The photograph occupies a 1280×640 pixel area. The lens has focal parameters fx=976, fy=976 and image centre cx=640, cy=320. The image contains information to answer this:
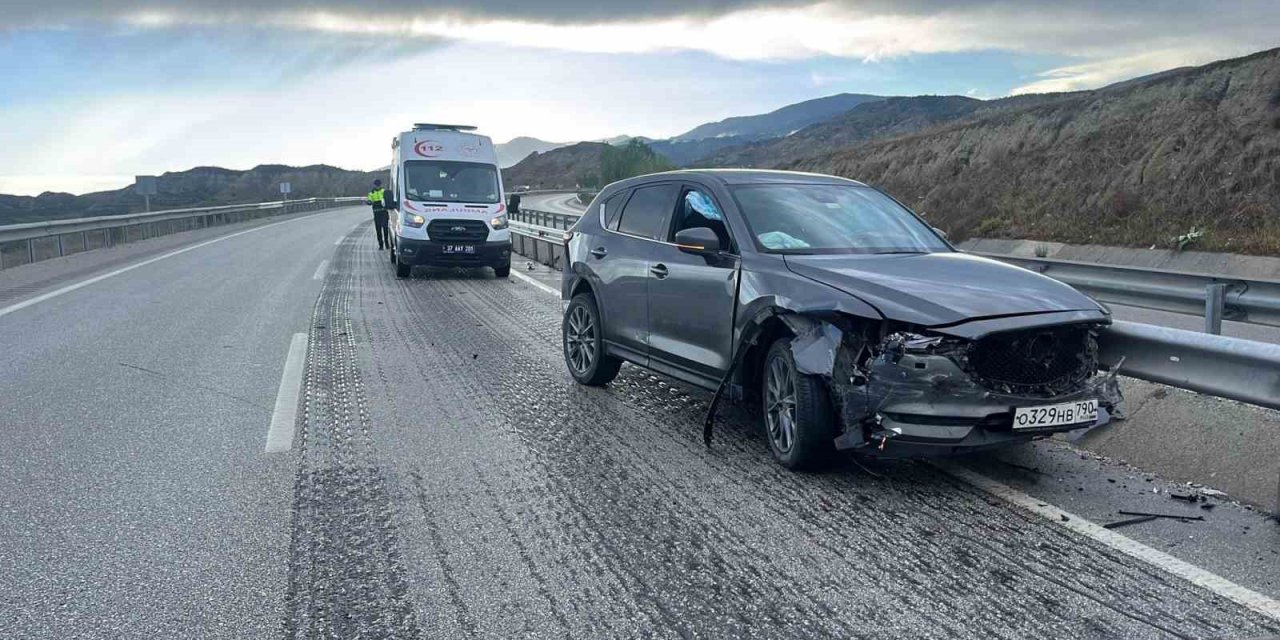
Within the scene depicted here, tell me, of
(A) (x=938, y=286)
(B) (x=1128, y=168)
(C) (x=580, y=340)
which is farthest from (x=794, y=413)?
(B) (x=1128, y=168)

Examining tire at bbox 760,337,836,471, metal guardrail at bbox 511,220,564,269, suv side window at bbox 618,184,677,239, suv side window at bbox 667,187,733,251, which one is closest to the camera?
tire at bbox 760,337,836,471

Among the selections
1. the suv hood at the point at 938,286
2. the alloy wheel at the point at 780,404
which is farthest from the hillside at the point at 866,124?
the alloy wheel at the point at 780,404

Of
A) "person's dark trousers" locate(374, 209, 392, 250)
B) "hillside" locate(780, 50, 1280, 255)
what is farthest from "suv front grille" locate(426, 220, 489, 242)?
"hillside" locate(780, 50, 1280, 255)

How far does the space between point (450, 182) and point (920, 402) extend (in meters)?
15.1

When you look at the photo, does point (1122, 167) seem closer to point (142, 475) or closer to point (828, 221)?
point (828, 221)

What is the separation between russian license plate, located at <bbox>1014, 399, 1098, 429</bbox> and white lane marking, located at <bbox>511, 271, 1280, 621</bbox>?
0.41m

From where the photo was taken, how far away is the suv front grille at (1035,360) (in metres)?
4.84

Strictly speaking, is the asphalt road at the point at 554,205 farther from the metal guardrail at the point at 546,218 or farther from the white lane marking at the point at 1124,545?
the white lane marking at the point at 1124,545

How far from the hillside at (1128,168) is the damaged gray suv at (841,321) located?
14.6 metres

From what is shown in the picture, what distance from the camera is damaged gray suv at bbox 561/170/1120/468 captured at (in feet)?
15.7

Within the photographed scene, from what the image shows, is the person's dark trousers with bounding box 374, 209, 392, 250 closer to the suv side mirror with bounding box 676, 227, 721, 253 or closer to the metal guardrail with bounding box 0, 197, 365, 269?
the metal guardrail with bounding box 0, 197, 365, 269

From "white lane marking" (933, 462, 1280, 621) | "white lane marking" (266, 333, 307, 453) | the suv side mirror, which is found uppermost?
the suv side mirror

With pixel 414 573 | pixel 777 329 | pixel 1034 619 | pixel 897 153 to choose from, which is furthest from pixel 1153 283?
pixel 897 153

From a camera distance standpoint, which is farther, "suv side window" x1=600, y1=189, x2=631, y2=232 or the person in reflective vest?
the person in reflective vest
